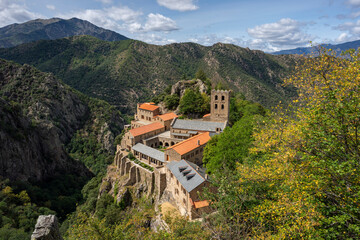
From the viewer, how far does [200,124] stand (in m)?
52.6

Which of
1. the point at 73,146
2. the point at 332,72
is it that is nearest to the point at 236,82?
the point at 73,146

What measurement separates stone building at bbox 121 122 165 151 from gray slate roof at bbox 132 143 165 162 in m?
1.79

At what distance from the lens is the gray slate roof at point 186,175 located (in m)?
30.8

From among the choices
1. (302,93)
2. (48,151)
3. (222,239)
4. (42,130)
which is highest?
(302,93)

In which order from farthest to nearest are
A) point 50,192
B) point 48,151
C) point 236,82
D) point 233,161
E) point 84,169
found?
point 236,82 → point 84,169 → point 48,151 → point 50,192 → point 233,161

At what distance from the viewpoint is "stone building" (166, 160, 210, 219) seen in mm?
29625

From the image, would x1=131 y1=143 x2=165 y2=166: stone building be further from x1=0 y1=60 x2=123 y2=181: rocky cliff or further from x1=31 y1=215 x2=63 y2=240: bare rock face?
x1=0 y1=60 x2=123 y2=181: rocky cliff

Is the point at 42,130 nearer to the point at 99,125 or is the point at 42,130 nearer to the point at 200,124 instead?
the point at 99,125

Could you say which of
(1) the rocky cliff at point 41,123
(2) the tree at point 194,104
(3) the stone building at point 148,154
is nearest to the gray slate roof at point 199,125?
(3) the stone building at point 148,154

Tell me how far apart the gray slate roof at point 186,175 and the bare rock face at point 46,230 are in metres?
18.5

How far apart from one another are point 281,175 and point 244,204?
14.4ft

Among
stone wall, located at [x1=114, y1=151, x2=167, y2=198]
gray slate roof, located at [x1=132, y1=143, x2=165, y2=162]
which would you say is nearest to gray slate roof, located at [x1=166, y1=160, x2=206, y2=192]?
stone wall, located at [x1=114, y1=151, x2=167, y2=198]

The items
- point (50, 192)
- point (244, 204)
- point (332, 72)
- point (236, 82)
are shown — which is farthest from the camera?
point (236, 82)

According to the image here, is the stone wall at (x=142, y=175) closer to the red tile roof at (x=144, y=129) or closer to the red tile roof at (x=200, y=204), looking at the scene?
the red tile roof at (x=144, y=129)
